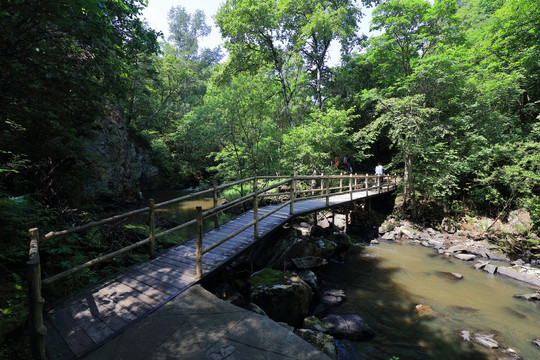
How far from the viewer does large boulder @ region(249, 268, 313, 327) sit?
4.36 m

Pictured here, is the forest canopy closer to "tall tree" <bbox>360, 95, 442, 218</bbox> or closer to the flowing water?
"tall tree" <bbox>360, 95, 442, 218</bbox>

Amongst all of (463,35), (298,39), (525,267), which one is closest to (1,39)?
(525,267)

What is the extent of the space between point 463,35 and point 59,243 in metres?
21.1

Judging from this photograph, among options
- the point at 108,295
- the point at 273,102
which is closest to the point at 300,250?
the point at 108,295

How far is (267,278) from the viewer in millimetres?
4895

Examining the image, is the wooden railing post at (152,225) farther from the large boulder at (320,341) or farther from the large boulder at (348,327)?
the large boulder at (348,327)

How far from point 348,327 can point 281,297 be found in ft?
5.26

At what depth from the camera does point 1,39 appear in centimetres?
343

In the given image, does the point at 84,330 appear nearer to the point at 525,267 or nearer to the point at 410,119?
the point at 525,267

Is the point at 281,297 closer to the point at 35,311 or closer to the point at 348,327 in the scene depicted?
the point at 348,327

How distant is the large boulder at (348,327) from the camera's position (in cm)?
458

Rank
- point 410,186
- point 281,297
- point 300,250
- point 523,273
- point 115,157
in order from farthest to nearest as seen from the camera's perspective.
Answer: point 115,157 → point 410,186 → point 523,273 → point 300,250 → point 281,297

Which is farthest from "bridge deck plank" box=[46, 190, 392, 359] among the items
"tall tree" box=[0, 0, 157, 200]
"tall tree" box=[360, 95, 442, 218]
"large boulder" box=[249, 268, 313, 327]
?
"tall tree" box=[360, 95, 442, 218]

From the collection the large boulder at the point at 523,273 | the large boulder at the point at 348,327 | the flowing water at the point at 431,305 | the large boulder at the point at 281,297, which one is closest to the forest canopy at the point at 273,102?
the large boulder at the point at 523,273
